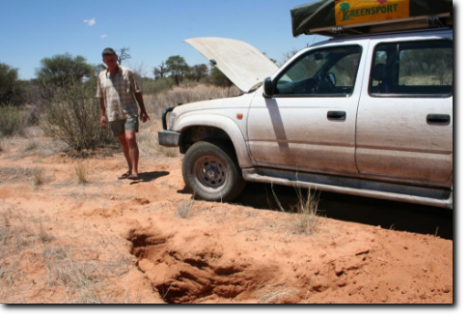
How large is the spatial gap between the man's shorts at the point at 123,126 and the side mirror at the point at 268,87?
2523mm

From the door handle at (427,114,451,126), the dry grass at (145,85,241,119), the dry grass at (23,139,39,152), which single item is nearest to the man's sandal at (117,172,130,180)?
the dry grass at (23,139,39,152)

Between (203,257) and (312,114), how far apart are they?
174 cm

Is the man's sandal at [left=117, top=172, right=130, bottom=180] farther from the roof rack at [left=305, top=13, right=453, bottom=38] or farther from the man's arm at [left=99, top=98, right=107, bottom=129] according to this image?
the roof rack at [left=305, top=13, right=453, bottom=38]

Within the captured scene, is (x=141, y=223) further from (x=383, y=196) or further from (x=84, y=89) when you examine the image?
(x=84, y=89)

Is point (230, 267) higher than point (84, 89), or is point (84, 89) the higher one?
point (84, 89)

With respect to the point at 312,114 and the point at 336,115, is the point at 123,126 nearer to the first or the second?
the point at 312,114

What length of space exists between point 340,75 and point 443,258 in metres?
2.01

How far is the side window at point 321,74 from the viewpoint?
416cm

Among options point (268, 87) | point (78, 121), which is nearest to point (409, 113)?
point (268, 87)

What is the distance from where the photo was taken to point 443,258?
3.53m

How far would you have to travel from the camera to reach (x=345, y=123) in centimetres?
390

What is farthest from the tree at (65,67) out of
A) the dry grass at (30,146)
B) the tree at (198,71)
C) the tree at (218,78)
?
the tree at (198,71)

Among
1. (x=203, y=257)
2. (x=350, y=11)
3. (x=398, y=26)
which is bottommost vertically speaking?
(x=203, y=257)
